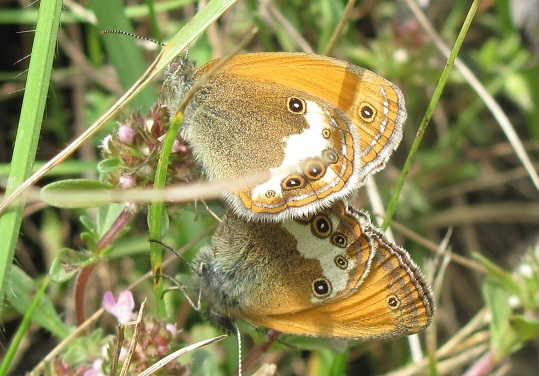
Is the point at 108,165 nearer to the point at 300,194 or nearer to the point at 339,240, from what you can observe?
the point at 300,194

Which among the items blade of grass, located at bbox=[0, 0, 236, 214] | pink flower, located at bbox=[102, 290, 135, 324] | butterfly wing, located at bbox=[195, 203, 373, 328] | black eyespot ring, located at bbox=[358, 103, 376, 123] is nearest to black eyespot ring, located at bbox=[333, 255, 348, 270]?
butterfly wing, located at bbox=[195, 203, 373, 328]

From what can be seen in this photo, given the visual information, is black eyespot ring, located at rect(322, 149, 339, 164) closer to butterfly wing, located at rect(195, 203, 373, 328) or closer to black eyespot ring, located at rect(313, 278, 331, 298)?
butterfly wing, located at rect(195, 203, 373, 328)

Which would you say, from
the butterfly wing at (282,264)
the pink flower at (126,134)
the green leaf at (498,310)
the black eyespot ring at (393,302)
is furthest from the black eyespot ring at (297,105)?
the green leaf at (498,310)

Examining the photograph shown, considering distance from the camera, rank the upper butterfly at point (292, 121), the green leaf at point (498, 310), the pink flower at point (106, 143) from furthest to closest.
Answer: the green leaf at point (498, 310) < the pink flower at point (106, 143) < the upper butterfly at point (292, 121)

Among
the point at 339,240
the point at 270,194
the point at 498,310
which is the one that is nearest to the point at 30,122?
the point at 270,194

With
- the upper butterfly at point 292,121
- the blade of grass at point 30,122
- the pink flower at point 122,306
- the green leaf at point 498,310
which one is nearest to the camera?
the blade of grass at point 30,122

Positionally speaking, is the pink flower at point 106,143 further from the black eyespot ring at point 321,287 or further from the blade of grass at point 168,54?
the black eyespot ring at point 321,287

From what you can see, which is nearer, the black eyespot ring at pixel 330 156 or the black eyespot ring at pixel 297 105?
the black eyespot ring at pixel 330 156
